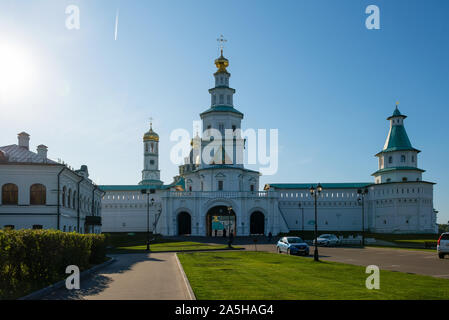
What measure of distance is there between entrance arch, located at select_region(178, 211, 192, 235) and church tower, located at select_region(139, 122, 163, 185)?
101 feet

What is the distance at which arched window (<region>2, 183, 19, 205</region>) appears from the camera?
3678cm

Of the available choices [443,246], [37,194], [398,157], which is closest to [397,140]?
[398,157]

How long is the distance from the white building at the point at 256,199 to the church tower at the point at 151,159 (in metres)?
19.1

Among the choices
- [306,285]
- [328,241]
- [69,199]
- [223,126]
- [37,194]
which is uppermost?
[223,126]

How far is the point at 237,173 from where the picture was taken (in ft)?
230

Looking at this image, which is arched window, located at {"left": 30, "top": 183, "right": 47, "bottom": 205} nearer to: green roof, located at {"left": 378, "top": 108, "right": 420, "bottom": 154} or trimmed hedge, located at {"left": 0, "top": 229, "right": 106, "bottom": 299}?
trimmed hedge, located at {"left": 0, "top": 229, "right": 106, "bottom": 299}

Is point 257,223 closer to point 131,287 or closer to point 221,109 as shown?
point 221,109

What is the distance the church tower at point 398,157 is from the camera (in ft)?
226

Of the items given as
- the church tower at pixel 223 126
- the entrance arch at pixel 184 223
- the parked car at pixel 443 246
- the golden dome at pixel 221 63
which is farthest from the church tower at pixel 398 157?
the parked car at pixel 443 246

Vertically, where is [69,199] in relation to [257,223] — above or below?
above

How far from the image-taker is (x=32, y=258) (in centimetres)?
1570

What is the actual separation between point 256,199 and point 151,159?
39.6 m
